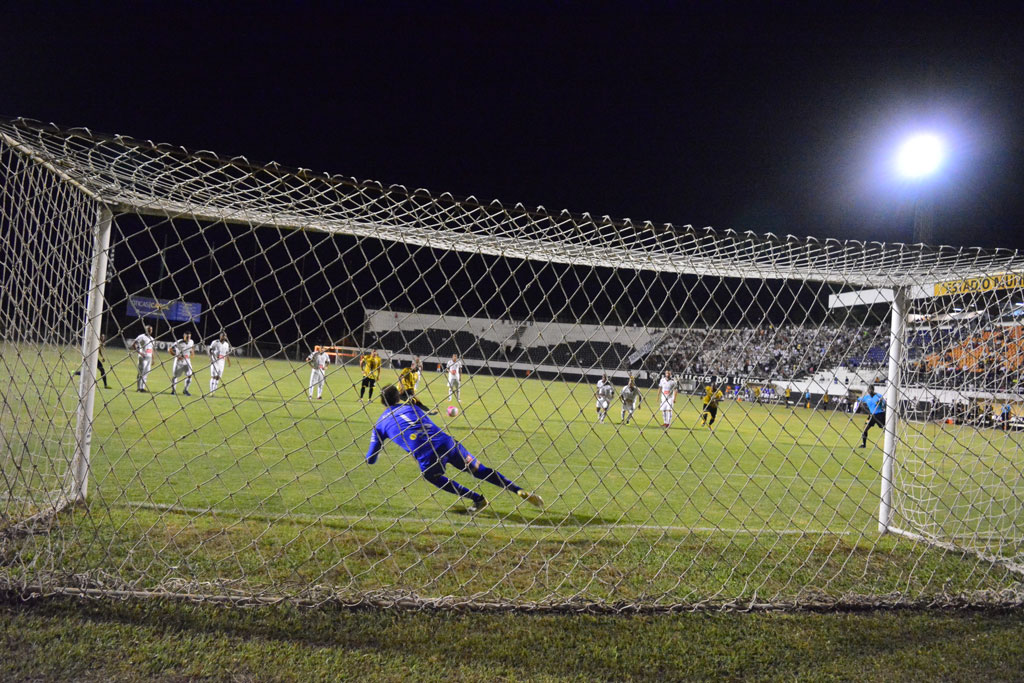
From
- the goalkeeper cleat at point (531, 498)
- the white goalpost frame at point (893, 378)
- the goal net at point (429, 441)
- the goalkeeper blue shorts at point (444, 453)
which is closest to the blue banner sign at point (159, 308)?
the goal net at point (429, 441)

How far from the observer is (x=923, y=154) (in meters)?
18.3

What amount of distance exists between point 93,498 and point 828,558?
5610 mm

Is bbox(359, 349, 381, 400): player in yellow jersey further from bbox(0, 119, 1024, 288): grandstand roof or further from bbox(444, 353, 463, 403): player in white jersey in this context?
bbox(0, 119, 1024, 288): grandstand roof

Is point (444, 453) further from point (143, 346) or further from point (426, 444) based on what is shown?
point (143, 346)

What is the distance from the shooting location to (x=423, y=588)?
147 inches

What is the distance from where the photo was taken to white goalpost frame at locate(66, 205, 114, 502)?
4.21 meters

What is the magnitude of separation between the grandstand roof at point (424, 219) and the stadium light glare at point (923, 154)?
1628 centimetres

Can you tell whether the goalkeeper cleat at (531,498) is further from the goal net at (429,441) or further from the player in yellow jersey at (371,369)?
the player in yellow jersey at (371,369)

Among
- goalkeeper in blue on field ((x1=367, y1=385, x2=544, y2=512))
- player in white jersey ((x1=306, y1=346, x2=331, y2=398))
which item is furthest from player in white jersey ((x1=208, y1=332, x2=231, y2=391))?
goalkeeper in blue on field ((x1=367, y1=385, x2=544, y2=512))

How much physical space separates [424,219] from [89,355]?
250 centimetres

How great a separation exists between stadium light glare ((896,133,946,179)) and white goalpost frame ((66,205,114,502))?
20.7m

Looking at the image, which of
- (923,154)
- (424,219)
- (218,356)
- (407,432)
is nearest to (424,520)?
(407,432)

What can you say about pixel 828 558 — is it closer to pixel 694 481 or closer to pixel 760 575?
pixel 760 575

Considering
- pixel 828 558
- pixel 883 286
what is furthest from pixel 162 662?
pixel 883 286
